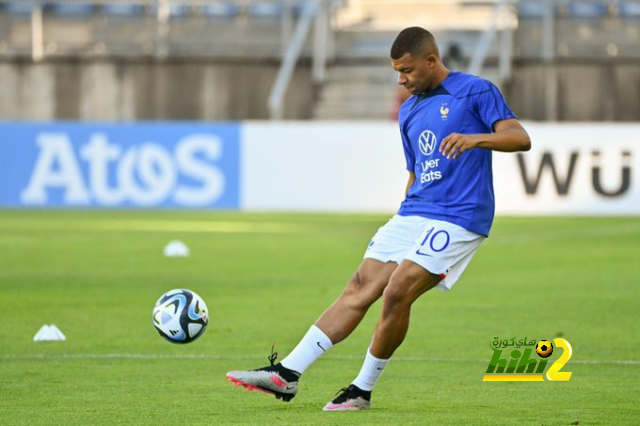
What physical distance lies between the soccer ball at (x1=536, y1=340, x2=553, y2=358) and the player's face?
100 inches

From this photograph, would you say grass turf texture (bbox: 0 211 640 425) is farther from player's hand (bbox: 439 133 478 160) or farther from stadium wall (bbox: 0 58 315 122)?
stadium wall (bbox: 0 58 315 122)

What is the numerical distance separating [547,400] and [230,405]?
5.39 feet

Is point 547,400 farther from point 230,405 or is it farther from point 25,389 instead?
point 25,389

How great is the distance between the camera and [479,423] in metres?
7.27

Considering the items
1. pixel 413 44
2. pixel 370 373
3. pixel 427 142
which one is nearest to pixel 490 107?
pixel 427 142

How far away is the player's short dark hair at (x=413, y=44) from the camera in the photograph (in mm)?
7730

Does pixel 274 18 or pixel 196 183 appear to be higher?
pixel 274 18

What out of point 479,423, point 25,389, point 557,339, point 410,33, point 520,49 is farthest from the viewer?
point 520,49

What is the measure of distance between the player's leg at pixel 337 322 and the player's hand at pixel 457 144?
0.73m

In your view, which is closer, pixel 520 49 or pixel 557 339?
pixel 557 339

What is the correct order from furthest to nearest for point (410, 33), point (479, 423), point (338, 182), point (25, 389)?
point (338, 182), point (25, 389), point (410, 33), point (479, 423)

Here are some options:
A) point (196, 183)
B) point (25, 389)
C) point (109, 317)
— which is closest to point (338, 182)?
point (196, 183)

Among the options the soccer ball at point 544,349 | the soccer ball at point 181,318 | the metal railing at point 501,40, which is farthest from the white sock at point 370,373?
the metal railing at point 501,40

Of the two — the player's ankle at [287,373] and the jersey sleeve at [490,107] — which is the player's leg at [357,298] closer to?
the player's ankle at [287,373]
